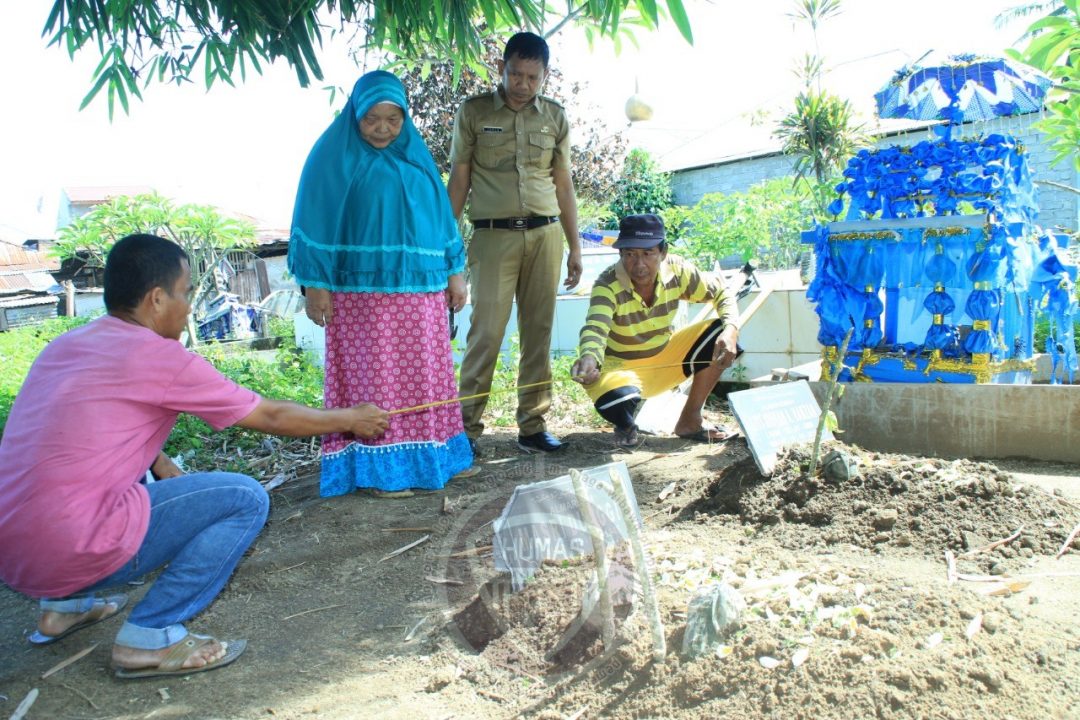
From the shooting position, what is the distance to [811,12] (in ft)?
41.5

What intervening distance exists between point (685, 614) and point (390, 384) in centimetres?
180

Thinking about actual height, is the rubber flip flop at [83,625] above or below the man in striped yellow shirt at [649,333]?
below

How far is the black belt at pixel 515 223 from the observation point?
13.4 feet

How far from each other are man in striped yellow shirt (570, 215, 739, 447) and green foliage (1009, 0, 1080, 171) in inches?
73.1

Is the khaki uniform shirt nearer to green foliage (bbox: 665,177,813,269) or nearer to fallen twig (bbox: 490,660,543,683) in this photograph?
fallen twig (bbox: 490,660,543,683)

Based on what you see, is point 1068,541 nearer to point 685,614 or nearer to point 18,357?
point 685,614

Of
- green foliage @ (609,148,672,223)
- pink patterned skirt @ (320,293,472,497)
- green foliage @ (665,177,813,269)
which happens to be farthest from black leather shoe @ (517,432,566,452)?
green foliage @ (609,148,672,223)

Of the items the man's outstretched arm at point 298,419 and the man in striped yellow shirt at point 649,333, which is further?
the man in striped yellow shirt at point 649,333

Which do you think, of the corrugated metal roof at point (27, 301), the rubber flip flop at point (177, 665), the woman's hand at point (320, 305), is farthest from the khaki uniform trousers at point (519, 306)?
the corrugated metal roof at point (27, 301)

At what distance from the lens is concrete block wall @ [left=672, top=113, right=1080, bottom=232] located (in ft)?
38.3

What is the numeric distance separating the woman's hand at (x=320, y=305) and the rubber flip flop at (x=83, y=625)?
1290 millimetres

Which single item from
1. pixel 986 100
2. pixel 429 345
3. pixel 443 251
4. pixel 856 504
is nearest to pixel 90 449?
pixel 429 345

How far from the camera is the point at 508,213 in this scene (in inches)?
161

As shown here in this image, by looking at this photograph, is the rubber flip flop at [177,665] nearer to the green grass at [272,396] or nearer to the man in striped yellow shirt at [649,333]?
the green grass at [272,396]
